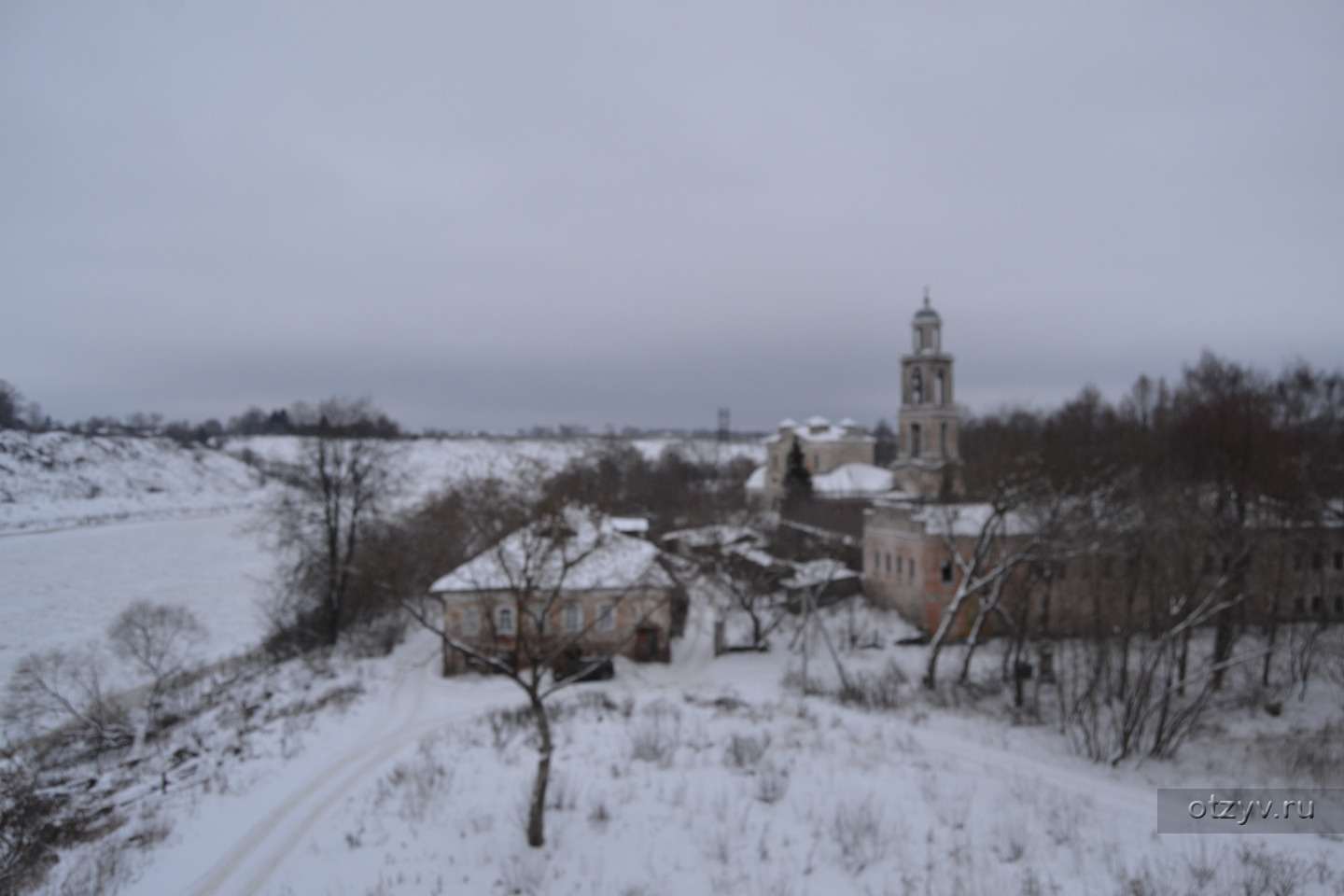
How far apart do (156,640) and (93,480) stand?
505cm

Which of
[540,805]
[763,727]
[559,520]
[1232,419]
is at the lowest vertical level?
[763,727]

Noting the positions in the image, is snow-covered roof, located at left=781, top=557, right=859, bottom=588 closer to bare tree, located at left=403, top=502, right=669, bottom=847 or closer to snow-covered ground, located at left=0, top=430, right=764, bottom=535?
bare tree, located at left=403, top=502, right=669, bottom=847

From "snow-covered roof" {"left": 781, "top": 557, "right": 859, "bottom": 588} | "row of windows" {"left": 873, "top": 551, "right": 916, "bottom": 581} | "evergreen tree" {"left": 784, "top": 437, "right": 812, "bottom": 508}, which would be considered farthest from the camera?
"evergreen tree" {"left": 784, "top": 437, "right": 812, "bottom": 508}

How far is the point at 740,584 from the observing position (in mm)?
25562

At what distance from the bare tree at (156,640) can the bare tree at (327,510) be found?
7.56 m

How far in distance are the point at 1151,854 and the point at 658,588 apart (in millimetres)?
13167

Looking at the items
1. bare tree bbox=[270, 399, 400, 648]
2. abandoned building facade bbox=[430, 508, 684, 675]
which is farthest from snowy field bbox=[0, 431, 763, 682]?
bare tree bbox=[270, 399, 400, 648]

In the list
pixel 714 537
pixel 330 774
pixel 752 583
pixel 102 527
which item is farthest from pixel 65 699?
pixel 714 537

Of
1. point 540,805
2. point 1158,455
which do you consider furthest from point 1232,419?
point 540,805

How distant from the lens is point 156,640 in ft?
37.1

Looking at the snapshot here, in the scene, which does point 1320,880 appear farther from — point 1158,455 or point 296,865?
point 1158,455

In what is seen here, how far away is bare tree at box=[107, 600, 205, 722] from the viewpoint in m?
10.1

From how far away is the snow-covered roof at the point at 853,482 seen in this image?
4800 cm

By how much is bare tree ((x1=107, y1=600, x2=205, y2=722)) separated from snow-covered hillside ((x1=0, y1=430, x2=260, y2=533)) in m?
1.63
